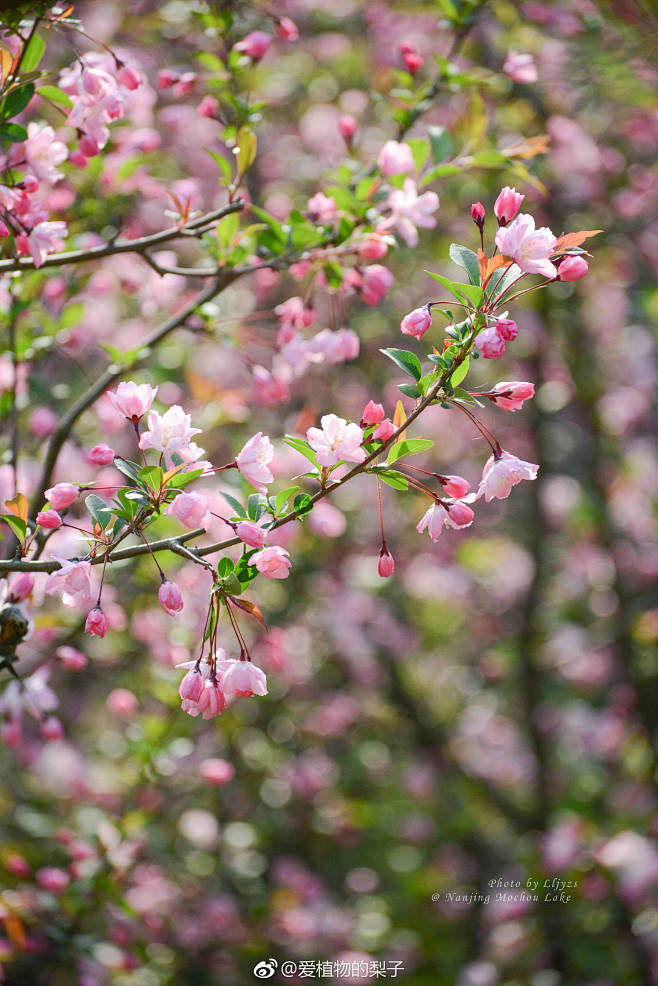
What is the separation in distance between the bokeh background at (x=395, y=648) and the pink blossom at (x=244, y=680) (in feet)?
2.77

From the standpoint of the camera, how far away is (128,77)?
1.40 metres

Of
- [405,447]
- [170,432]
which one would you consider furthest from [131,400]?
[405,447]

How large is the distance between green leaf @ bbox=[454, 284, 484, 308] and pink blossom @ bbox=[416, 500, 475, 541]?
0.28m

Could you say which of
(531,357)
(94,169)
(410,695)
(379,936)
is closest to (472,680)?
(410,695)

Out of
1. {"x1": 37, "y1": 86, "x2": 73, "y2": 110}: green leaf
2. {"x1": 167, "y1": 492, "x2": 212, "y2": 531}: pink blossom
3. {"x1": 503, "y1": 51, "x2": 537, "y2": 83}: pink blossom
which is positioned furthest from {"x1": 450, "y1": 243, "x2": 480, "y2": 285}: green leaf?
{"x1": 503, "y1": 51, "x2": 537, "y2": 83}: pink blossom

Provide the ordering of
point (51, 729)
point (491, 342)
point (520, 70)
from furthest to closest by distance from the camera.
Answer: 1. point (520, 70)
2. point (51, 729)
3. point (491, 342)

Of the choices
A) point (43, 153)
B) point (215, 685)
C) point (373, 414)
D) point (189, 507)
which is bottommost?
point (215, 685)

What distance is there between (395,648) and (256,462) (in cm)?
270

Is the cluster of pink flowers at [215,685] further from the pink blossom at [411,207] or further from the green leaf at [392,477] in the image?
the pink blossom at [411,207]

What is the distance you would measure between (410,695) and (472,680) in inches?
31.7

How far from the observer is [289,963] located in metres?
2.72

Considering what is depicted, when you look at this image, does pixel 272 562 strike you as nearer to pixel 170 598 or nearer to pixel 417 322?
pixel 170 598

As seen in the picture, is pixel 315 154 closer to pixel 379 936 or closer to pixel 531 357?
pixel 531 357

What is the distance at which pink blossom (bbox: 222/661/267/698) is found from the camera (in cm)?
110
